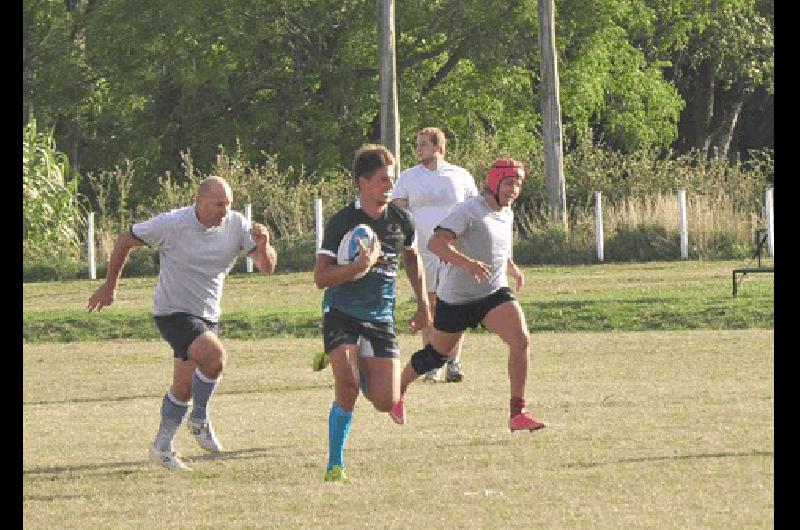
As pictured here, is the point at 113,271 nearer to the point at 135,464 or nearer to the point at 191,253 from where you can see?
the point at 191,253

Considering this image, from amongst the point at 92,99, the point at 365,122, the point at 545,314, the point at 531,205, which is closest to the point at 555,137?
the point at 531,205

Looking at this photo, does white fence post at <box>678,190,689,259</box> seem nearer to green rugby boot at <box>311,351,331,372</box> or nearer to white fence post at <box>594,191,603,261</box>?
white fence post at <box>594,191,603,261</box>

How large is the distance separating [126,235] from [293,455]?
1.70 meters

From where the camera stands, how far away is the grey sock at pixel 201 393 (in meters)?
12.9

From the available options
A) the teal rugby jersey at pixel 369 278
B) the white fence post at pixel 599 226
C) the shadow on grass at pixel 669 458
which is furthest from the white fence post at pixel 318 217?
the shadow on grass at pixel 669 458

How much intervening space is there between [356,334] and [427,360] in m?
2.36

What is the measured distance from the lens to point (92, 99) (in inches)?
2245

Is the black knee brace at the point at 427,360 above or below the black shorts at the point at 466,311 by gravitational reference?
below

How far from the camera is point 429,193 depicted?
56.3ft

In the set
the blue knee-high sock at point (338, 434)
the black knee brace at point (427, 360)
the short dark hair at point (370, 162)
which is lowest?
the blue knee-high sock at point (338, 434)

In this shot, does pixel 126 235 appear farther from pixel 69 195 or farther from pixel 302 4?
pixel 302 4

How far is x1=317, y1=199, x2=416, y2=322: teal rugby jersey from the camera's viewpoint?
1189 cm

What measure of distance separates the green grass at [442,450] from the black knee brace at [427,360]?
0.41 metres

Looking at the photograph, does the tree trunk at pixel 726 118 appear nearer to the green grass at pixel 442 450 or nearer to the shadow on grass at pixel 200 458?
the green grass at pixel 442 450
